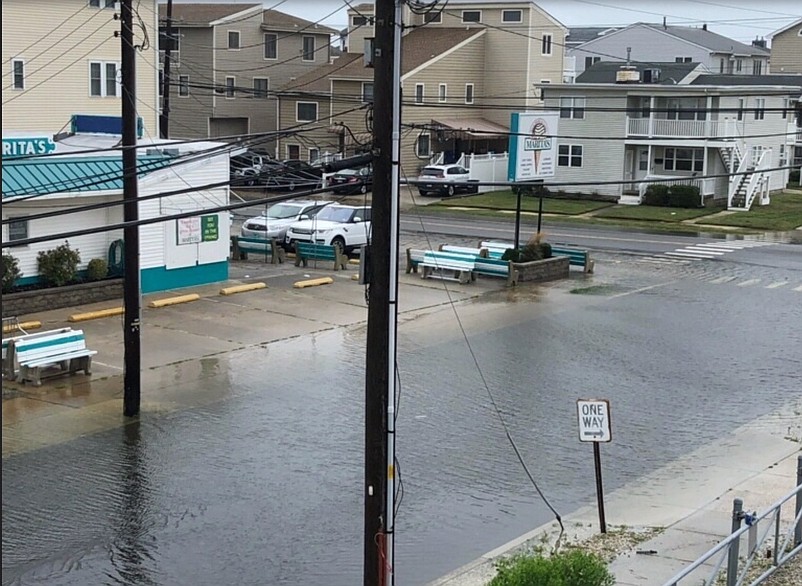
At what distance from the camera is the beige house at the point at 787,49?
258ft

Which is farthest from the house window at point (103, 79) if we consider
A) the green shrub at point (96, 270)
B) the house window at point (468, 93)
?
the house window at point (468, 93)

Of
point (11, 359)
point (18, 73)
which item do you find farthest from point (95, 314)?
point (18, 73)

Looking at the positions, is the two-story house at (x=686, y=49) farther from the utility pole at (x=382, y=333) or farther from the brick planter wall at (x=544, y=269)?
the utility pole at (x=382, y=333)

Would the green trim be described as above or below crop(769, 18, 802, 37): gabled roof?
below

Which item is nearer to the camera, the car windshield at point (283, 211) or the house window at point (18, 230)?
the house window at point (18, 230)

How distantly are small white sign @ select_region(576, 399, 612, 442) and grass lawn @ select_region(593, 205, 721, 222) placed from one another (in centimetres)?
3427

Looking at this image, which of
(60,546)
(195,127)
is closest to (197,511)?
(60,546)

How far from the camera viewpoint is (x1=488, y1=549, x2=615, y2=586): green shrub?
9.43 m

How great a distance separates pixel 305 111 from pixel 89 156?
37122 millimetres

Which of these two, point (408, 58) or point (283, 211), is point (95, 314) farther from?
point (408, 58)

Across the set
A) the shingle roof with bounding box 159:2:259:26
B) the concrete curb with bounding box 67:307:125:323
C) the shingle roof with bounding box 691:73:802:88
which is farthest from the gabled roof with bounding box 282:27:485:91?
the concrete curb with bounding box 67:307:125:323

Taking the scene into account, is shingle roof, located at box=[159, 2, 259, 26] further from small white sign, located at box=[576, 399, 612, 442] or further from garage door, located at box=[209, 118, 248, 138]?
small white sign, located at box=[576, 399, 612, 442]

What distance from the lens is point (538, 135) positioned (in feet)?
113

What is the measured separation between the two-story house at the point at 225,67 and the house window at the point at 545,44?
454 inches
